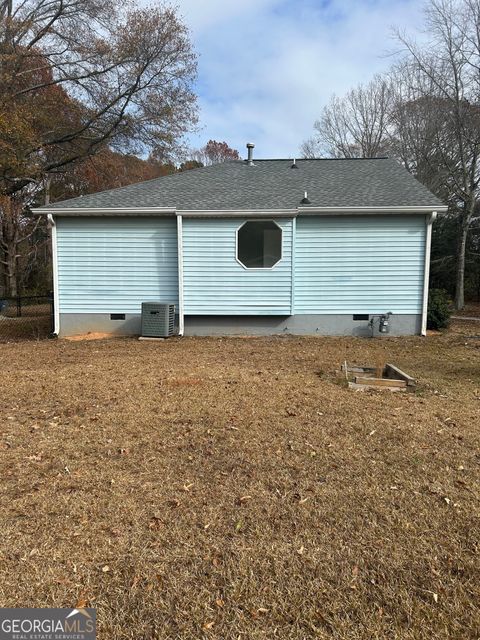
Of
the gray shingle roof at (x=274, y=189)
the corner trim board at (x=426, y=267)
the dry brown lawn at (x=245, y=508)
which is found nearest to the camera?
the dry brown lawn at (x=245, y=508)

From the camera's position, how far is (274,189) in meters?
10.7

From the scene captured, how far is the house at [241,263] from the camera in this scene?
959 centimetres

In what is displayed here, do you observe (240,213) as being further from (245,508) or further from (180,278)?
(245,508)

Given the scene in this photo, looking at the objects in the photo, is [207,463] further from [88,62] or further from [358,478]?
[88,62]

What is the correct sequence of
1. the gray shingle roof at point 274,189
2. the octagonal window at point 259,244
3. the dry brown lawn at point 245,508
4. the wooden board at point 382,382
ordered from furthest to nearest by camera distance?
1. the octagonal window at point 259,244
2. the gray shingle roof at point 274,189
3. the wooden board at point 382,382
4. the dry brown lawn at point 245,508

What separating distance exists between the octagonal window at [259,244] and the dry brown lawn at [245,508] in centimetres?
509

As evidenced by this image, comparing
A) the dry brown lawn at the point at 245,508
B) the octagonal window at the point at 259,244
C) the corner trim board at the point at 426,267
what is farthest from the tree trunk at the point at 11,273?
the corner trim board at the point at 426,267

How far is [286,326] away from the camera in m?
9.95

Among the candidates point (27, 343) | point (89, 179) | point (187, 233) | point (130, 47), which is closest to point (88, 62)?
point (130, 47)

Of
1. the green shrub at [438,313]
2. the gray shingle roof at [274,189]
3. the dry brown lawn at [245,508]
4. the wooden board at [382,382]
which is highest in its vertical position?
the gray shingle roof at [274,189]

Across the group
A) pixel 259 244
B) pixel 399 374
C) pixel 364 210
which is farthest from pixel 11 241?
pixel 399 374

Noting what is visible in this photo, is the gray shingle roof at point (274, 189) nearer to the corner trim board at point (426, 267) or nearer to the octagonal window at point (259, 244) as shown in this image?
the corner trim board at point (426, 267)

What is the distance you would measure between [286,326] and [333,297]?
128 cm

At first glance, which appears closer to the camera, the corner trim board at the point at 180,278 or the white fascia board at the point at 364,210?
the white fascia board at the point at 364,210
